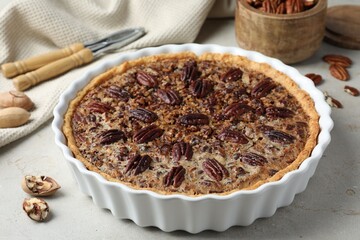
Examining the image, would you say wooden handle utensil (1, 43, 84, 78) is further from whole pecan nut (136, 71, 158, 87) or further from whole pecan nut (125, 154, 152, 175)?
whole pecan nut (125, 154, 152, 175)

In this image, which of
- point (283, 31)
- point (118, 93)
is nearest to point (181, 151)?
point (118, 93)

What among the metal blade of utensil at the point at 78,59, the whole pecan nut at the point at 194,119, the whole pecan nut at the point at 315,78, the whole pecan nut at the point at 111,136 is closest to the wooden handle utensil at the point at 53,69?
the metal blade of utensil at the point at 78,59

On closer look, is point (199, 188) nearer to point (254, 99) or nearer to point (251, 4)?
point (254, 99)

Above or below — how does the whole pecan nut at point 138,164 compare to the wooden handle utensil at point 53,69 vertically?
above

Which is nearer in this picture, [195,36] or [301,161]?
[301,161]

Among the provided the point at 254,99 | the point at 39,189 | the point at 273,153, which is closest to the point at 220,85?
the point at 254,99

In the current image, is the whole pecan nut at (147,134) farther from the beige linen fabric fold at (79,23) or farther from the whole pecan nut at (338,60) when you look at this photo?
the whole pecan nut at (338,60)

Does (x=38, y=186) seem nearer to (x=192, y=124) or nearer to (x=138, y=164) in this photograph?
(x=138, y=164)
